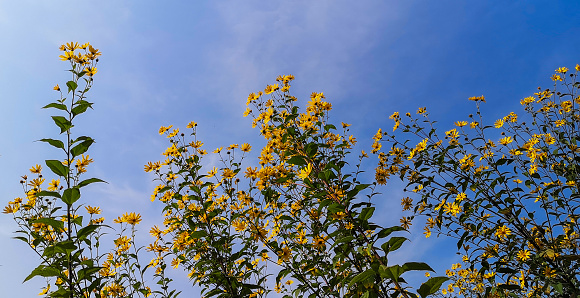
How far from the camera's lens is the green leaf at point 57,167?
7.62 ft

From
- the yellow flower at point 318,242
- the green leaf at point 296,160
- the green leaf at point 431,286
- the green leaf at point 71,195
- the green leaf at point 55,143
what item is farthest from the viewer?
the yellow flower at point 318,242

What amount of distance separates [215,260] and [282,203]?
88cm

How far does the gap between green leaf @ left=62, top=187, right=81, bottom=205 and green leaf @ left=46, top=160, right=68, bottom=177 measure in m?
0.20

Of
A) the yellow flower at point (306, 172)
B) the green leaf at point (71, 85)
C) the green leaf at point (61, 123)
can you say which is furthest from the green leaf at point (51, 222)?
the yellow flower at point (306, 172)

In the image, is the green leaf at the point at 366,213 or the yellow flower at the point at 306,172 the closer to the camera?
the green leaf at the point at 366,213

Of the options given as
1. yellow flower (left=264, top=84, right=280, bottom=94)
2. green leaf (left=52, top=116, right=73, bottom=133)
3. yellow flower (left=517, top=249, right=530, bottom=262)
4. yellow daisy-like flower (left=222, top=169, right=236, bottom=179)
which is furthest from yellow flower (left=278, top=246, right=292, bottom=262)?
yellow flower (left=517, top=249, right=530, bottom=262)

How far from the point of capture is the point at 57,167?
2.35 metres

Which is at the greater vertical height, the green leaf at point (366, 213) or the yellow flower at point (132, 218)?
the yellow flower at point (132, 218)

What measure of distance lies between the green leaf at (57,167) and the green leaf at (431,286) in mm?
2238

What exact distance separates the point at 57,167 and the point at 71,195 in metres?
0.25

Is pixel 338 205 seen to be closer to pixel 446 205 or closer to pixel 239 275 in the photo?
pixel 239 275

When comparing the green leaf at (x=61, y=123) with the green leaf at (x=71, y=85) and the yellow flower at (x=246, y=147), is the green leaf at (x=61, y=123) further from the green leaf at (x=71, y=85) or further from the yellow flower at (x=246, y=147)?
the yellow flower at (x=246, y=147)

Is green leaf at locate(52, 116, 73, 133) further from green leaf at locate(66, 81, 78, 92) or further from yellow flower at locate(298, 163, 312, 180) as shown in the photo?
yellow flower at locate(298, 163, 312, 180)

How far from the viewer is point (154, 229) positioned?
456 cm
